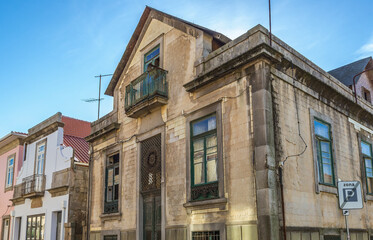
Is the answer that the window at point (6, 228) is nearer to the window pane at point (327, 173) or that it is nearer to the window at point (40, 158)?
the window at point (40, 158)

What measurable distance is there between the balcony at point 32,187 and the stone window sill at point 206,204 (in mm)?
11680

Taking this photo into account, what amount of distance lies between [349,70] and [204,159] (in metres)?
9.60

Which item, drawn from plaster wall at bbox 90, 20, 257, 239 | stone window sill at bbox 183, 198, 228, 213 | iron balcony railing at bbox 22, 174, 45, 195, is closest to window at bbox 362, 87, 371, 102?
plaster wall at bbox 90, 20, 257, 239

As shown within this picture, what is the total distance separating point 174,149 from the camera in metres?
13.4

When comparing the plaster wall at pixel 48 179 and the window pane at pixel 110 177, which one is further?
the plaster wall at pixel 48 179

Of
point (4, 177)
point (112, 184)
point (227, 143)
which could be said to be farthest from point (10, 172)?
point (227, 143)

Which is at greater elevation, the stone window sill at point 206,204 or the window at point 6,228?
the stone window sill at point 206,204

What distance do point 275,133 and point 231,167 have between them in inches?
59.2

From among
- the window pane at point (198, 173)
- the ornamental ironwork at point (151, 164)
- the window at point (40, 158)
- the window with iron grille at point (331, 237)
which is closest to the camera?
the window with iron grille at point (331, 237)

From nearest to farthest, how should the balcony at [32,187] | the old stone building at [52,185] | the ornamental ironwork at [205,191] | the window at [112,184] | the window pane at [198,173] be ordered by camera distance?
the ornamental ironwork at [205,191]
the window pane at [198,173]
the window at [112,184]
the old stone building at [52,185]
the balcony at [32,187]

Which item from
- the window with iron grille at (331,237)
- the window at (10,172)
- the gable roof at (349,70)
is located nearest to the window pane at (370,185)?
the window with iron grille at (331,237)

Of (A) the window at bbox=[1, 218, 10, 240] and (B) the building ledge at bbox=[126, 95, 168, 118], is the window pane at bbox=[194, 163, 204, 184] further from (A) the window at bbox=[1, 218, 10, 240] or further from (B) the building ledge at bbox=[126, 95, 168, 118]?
(A) the window at bbox=[1, 218, 10, 240]

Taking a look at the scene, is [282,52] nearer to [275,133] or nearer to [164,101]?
[275,133]

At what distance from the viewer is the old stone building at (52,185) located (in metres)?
19.0
